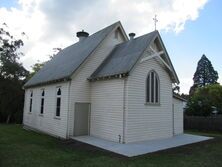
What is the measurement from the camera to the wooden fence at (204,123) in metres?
23.0

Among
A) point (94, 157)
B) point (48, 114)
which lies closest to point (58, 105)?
point (48, 114)

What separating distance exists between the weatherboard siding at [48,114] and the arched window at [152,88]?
15.9 ft

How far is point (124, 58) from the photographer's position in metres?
14.6

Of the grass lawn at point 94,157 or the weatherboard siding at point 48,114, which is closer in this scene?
the grass lawn at point 94,157

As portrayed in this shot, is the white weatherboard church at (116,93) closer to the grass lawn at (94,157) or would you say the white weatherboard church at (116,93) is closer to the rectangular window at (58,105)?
the rectangular window at (58,105)

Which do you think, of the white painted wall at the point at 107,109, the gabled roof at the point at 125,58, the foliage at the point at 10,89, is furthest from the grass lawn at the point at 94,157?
the foliage at the point at 10,89

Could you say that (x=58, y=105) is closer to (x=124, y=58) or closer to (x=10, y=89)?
(x=124, y=58)

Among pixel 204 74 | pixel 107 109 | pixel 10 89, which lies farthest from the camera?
pixel 204 74

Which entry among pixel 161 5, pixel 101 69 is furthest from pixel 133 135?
pixel 161 5

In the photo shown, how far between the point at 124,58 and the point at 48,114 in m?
6.93

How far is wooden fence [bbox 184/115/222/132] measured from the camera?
23031mm

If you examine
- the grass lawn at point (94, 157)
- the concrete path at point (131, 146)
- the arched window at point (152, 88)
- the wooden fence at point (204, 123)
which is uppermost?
the arched window at point (152, 88)

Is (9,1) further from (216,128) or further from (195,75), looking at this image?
(195,75)

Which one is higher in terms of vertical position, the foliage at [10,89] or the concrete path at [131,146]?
the foliage at [10,89]
